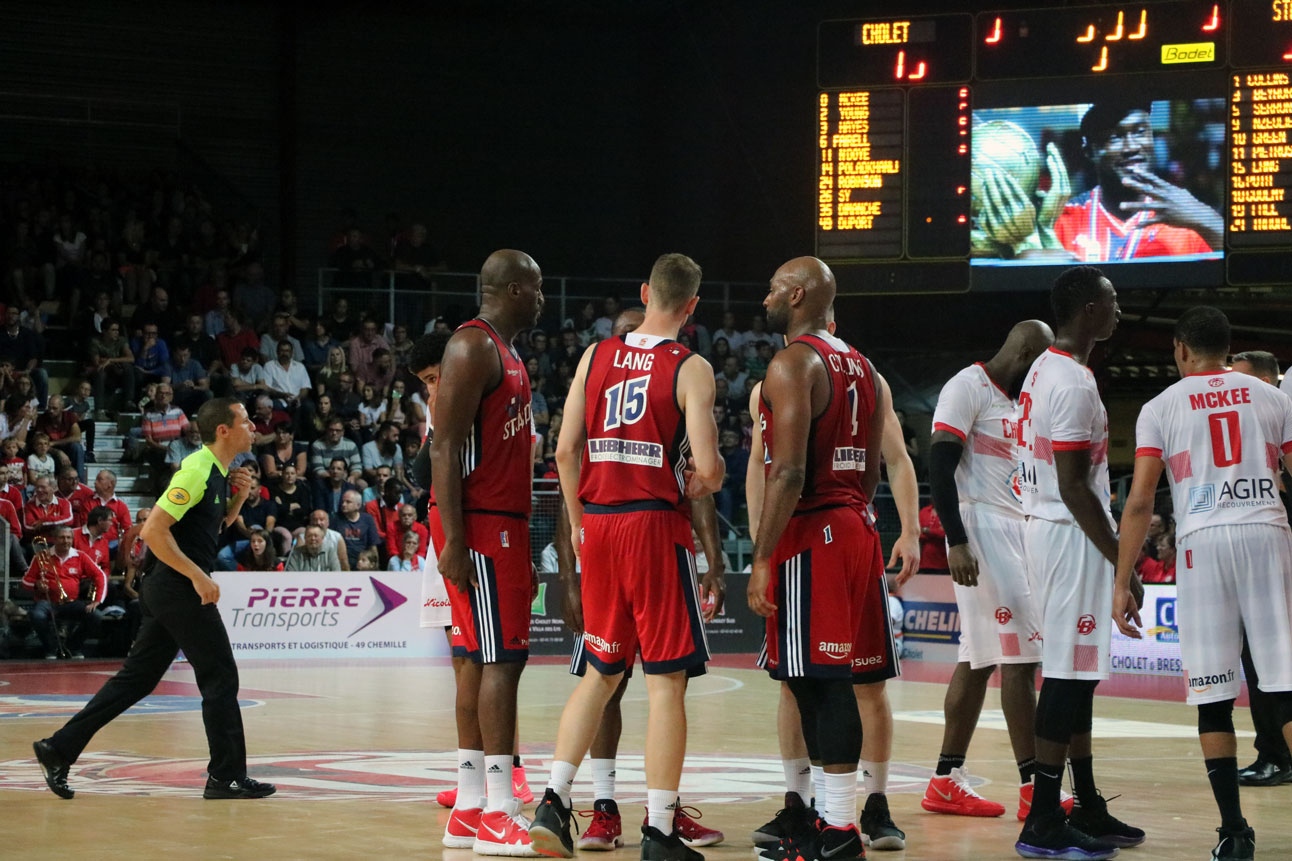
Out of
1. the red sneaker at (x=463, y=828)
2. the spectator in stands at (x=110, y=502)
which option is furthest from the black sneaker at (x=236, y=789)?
the spectator in stands at (x=110, y=502)

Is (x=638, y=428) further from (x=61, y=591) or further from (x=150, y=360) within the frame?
(x=150, y=360)

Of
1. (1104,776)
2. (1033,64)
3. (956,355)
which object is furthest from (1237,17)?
(956,355)

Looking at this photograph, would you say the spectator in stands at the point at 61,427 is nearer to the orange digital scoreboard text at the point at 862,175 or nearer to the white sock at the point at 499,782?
the orange digital scoreboard text at the point at 862,175

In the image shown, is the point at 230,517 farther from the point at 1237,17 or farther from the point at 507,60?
the point at 507,60

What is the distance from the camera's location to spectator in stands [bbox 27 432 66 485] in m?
18.3

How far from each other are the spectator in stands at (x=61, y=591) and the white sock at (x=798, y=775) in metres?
12.6

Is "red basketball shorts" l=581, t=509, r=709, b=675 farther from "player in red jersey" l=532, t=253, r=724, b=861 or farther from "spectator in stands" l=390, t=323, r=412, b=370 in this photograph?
"spectator in stands" l=390, t=323, r=412, b=370

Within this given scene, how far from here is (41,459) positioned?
18.4 meters

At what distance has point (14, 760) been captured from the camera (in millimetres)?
9117

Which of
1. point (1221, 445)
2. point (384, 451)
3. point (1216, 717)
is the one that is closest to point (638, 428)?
point (1221, 445)

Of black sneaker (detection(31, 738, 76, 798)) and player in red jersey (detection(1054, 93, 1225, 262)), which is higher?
player in red jersey (detection(1054, 93, 1225, 262))

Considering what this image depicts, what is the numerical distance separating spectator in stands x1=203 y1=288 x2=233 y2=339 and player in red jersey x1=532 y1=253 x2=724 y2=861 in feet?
53.6

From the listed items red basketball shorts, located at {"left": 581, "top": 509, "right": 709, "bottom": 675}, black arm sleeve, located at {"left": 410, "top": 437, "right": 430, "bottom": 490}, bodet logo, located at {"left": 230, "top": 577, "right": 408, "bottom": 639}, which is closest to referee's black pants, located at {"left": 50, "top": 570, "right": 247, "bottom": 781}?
black arm sleeve, located at {"left": 410, "top": 437, "right": 430, "bottom": 490}

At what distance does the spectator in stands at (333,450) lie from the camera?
66.8 feet
